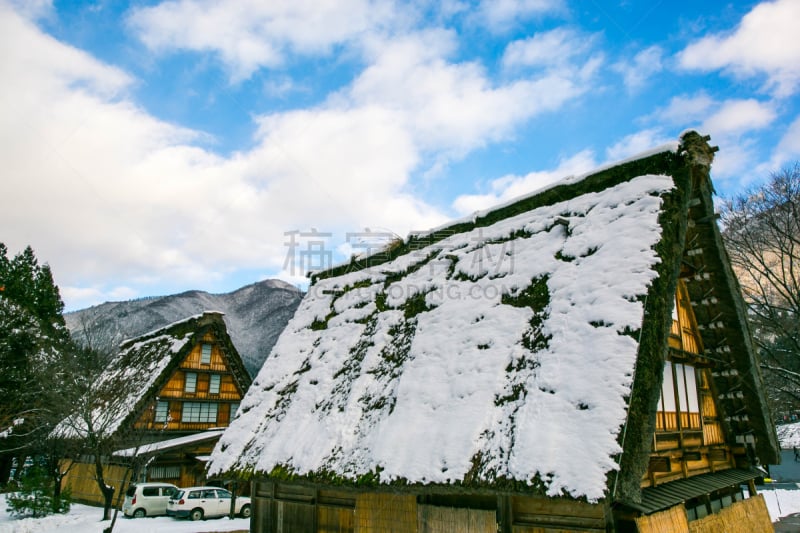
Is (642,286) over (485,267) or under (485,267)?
under

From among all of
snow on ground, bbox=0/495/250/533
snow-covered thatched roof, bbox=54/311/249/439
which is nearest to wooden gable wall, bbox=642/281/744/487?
snow on ground, bbox=0/495/250/533

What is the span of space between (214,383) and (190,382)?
1.36m

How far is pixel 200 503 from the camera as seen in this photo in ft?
61.6

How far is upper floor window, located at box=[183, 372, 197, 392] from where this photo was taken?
25.1 meters

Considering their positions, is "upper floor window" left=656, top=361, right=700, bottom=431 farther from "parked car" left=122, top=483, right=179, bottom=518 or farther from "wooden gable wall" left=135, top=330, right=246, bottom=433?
"wooden gable wall" left=135, top=330, right=246, bottom=433

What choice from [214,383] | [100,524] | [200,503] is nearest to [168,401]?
[214,383]

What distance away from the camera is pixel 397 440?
6520 millimetres

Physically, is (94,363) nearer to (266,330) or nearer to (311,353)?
(311,353)

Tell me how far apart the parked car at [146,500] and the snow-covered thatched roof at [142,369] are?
250cm

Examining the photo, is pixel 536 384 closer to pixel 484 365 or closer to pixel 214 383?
pixel 484 365

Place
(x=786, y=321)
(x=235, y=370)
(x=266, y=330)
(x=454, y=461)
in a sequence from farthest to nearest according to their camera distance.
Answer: (x=266, y=330), (x=235, y=370), (x=786, y=321), (x=454, y=461)

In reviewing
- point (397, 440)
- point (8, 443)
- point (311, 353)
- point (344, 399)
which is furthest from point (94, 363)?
point (397, 440)

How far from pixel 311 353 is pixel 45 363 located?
880 inches

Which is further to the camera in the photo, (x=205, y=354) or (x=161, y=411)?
(x=205, y=354)
